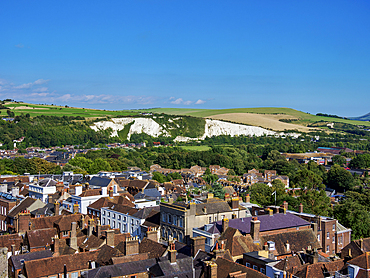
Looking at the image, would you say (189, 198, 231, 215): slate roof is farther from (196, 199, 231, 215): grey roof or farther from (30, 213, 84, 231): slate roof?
(30, 213, 84, 231): slate roof

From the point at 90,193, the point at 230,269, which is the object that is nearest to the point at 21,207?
the point at 90,193

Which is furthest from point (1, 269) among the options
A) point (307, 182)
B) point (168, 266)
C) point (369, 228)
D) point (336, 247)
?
point (307, 182)

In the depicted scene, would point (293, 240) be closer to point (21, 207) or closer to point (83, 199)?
point (83, 199)

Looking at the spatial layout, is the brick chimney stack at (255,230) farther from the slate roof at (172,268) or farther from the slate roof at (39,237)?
the slate roof at (39,237)

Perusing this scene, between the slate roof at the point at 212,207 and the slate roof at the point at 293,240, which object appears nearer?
the slate roof at the point at 293,240

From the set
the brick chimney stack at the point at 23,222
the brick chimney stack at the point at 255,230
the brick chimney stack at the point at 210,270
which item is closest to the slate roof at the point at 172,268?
the brick chimney stack at the point at 210,270

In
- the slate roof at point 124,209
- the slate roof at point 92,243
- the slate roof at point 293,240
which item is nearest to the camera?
the slate roof at point 92,243

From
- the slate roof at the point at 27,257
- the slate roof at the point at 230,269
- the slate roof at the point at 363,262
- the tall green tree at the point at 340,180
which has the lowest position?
the tall green tree at the point at 340,180

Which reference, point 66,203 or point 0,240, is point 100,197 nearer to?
point 66,203
